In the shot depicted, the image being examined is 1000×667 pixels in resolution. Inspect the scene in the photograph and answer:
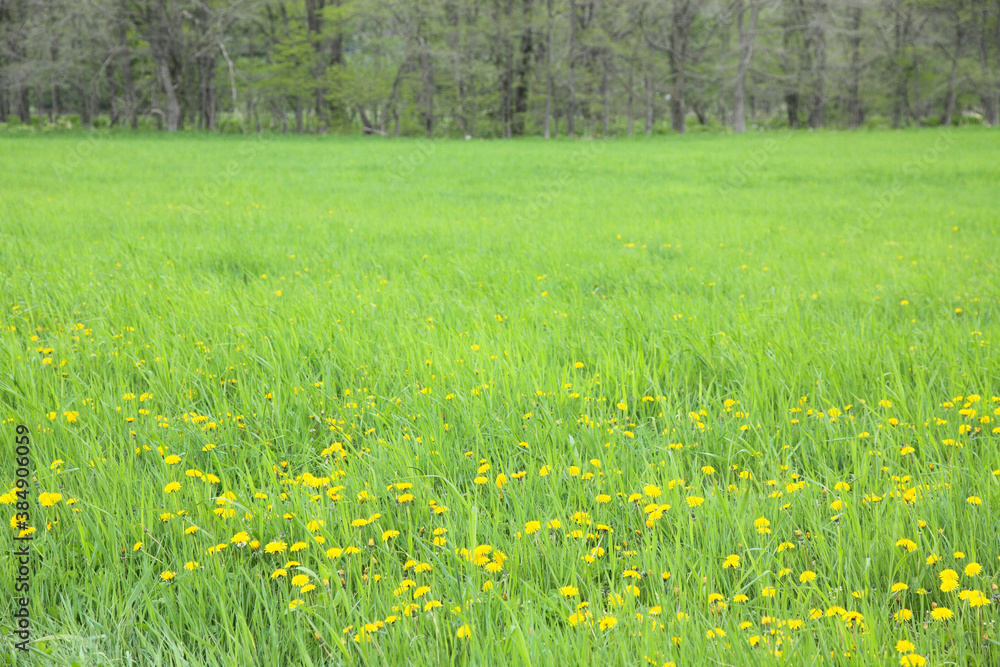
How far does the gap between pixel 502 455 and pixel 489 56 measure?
4262cm

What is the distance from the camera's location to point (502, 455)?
232cm

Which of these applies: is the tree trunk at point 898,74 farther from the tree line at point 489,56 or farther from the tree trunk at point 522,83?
the tree trunk at point 522,83

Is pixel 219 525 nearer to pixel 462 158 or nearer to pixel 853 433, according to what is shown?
pixel 853 433

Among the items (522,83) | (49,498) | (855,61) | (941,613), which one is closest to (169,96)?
(522,83)

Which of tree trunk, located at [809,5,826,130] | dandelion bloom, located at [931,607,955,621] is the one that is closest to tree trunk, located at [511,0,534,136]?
tree trunk, located at [809,5,826,130]

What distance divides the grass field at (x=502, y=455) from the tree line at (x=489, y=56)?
2931 centimetres

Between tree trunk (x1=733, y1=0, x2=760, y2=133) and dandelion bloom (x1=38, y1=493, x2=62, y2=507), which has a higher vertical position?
tree trunk (x1=733, y1=0, x2=760, y2=133)

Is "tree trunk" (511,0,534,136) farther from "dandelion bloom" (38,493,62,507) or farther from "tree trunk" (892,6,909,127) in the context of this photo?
"dandelion bloom" (38,493,62,507)

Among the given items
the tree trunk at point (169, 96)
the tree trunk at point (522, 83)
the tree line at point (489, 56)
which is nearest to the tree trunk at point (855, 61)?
the tree line at point (489, 56)

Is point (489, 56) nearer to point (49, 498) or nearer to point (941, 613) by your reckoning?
point (49, 498)

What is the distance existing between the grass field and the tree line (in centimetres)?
2931

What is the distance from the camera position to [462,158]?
19.2 meters

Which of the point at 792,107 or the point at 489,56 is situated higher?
the point at 489,56

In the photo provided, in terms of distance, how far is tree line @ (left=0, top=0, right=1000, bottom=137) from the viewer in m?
31.7
